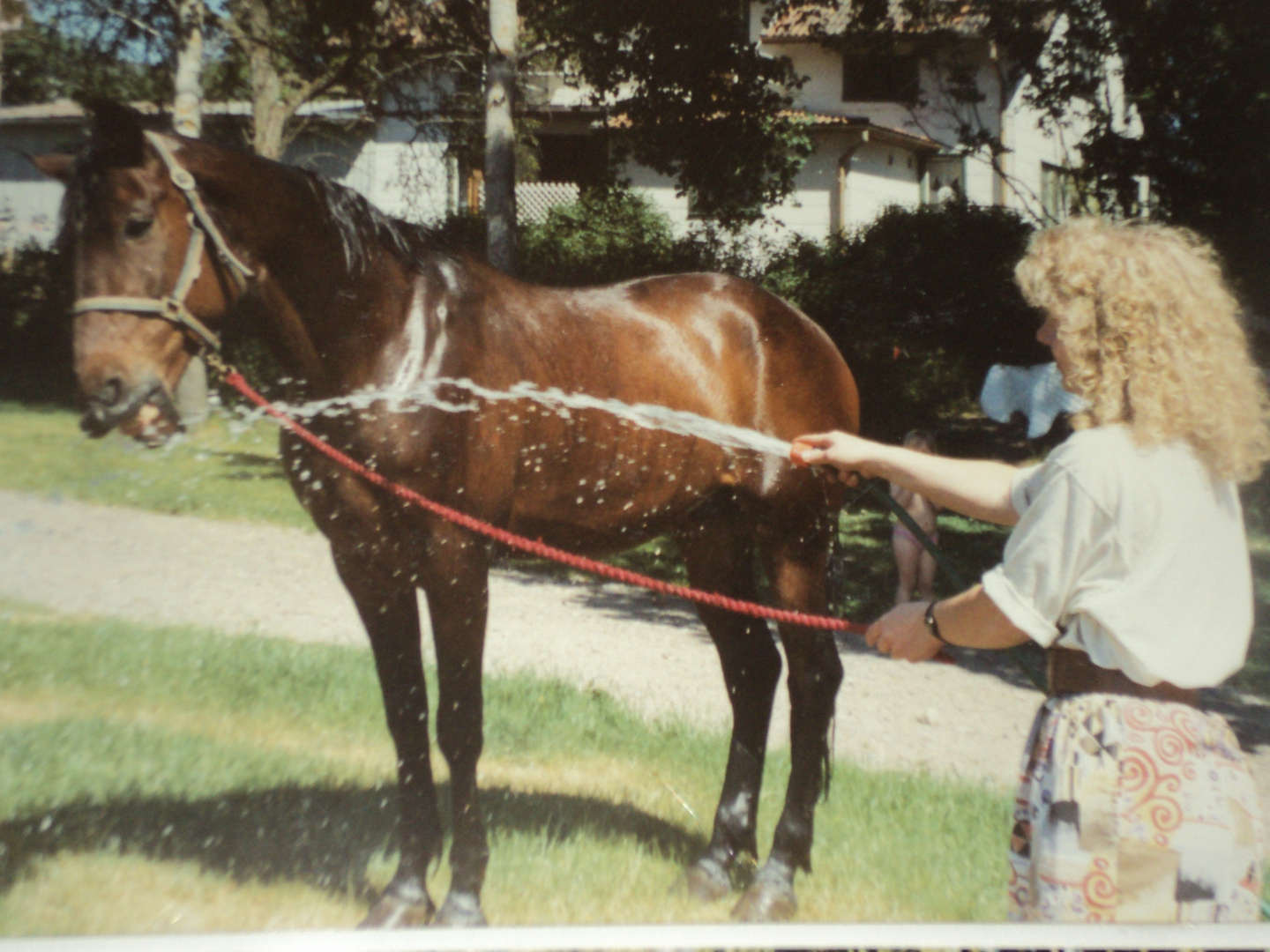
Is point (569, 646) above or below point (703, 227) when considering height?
below

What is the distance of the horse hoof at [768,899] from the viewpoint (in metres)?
2.43

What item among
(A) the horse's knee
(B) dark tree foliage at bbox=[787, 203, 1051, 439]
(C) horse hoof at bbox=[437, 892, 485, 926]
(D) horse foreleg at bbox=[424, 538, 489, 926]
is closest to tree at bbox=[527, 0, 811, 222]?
(B) dark tree foliage at bbox=[787, 203, 1051, 439]

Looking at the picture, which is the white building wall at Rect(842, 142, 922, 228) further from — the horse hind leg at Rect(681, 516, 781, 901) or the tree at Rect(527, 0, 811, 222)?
the horse hind leg at Rect(681, 516, 781, 901)

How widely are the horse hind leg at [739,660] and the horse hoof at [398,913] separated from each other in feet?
2.70

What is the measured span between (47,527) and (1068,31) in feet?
Answer: 11.1

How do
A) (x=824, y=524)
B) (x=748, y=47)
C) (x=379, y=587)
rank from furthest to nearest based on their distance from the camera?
(x=748, y=47)
(x=824, y=524)
(x=379, y=587)

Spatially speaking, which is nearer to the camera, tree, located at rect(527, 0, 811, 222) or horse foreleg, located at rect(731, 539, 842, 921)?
horse foreleg, located at rect(731, 539, 842, 921)

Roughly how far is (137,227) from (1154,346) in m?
1.73

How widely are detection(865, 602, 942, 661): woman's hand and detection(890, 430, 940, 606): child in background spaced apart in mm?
1925

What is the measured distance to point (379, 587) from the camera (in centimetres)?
226

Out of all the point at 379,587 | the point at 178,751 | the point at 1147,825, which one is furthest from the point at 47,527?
the point at 1147,825

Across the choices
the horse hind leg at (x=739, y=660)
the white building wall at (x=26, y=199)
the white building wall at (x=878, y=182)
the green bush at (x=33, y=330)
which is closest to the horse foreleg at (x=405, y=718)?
the green bush at (x=33, y=330)

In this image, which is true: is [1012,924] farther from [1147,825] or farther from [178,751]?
[178,751]

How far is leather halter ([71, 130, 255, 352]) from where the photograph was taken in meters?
1.86
